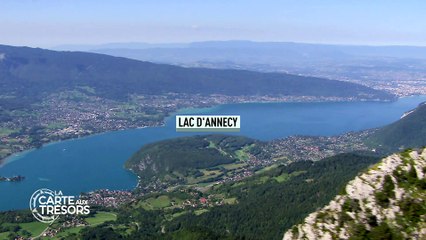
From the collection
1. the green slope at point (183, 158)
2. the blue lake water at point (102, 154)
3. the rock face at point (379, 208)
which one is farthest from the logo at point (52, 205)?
the rock face at point (379, 208)

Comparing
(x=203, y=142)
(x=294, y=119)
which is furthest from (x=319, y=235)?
(x=294, y=119)

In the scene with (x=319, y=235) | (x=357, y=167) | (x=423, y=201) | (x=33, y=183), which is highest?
(x=423, y=201)

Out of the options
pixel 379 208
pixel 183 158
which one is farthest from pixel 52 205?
pixel 379 208

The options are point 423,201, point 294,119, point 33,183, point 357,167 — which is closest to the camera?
point 423,201

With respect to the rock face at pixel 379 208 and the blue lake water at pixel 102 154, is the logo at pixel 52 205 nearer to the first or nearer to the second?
the blue lake water at pixel 102 154

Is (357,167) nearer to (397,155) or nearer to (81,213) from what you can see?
(81,213)
